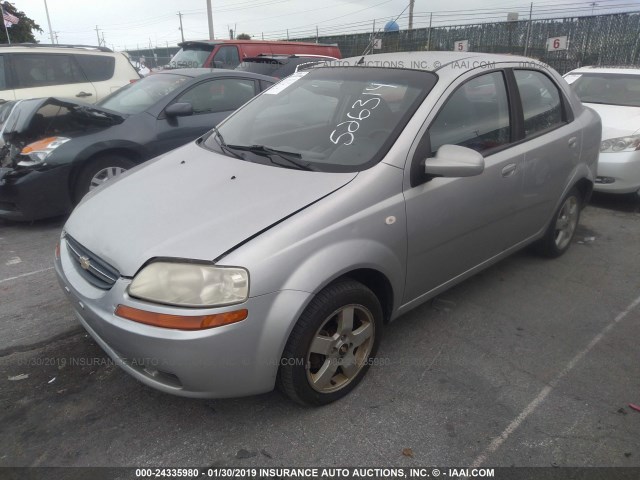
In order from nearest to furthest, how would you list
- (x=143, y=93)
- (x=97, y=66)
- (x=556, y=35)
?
1. (x=143, y=93)
2. (x=97, y=66)
3. (x=556, y=35)

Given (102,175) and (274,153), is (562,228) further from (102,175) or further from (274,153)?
(102,175)

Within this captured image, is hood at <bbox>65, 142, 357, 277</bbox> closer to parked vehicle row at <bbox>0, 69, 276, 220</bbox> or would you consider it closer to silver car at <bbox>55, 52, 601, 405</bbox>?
silver car at <bbox>55, 52, 601, 405</bbox>

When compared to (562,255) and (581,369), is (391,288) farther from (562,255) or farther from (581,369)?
(562,255)

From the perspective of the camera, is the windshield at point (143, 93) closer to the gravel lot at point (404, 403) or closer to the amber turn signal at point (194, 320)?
the gravel lot at point (404, 403)

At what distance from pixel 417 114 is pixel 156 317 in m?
1.71

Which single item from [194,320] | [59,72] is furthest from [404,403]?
[59,72]

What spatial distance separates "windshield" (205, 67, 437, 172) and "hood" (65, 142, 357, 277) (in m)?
0.16

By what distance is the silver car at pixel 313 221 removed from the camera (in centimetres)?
203

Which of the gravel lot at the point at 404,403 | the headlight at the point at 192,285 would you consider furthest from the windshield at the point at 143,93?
the headlight at the point at 192,285

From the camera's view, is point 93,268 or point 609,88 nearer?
point 93,268

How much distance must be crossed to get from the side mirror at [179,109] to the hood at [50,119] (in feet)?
1.72

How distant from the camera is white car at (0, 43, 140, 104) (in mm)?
7234

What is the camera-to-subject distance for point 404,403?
98.7 inches

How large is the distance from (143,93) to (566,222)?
479cm
